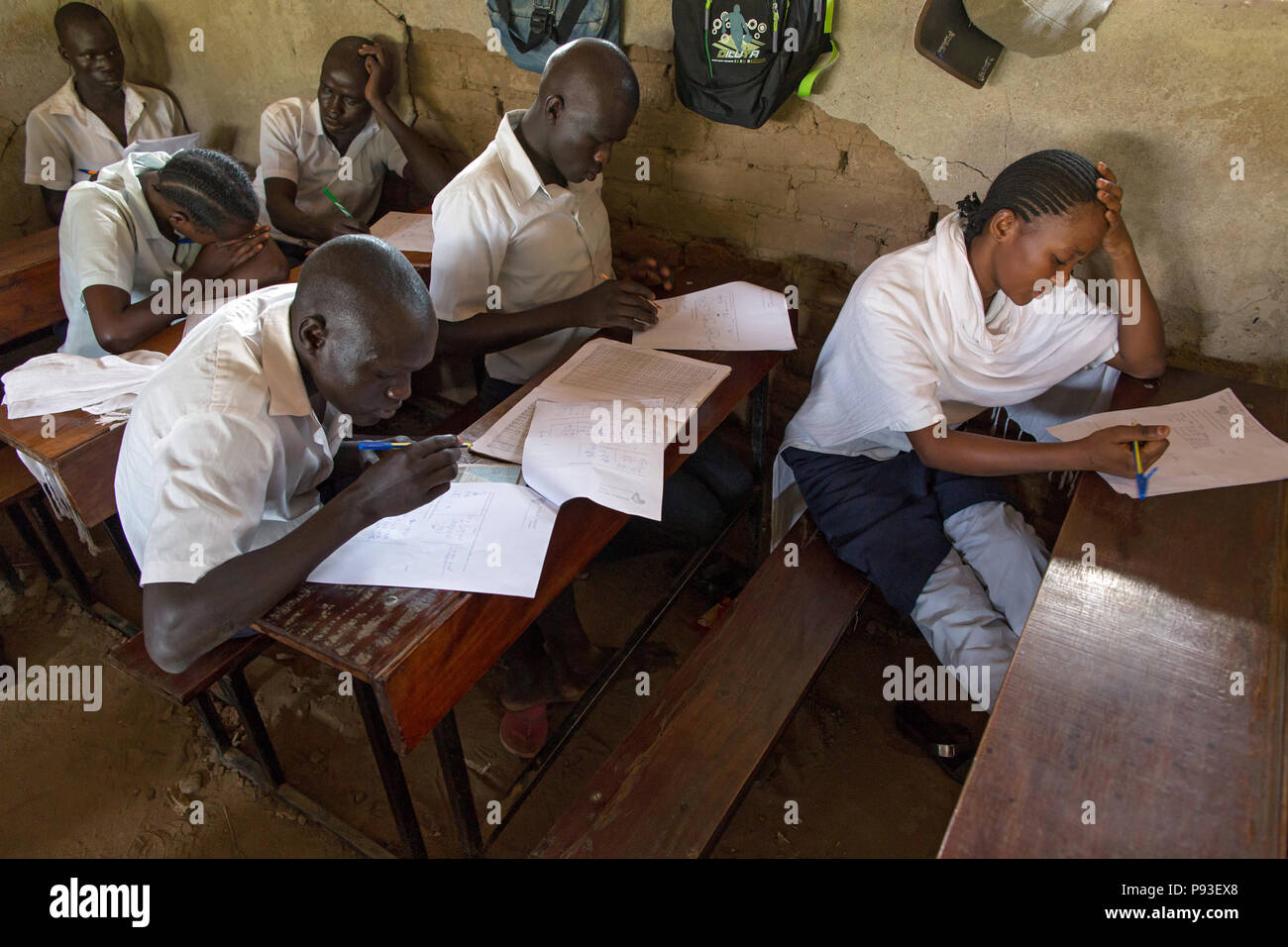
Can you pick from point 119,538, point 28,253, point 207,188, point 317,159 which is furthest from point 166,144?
point 119,538

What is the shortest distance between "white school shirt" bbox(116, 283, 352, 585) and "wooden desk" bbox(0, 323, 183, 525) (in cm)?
44

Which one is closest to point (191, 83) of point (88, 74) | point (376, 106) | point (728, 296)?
point (88, 74)

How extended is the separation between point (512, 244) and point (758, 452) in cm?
98

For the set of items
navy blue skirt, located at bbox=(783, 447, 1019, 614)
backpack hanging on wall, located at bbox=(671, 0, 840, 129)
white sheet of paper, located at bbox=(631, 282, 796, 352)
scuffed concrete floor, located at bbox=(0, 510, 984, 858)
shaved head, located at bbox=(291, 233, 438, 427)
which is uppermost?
backpack hanging on wall, located at bbox=(671, 0, 840, 129)

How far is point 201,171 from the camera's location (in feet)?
6.61

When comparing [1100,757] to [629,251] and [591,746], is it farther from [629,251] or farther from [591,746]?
[629,251]

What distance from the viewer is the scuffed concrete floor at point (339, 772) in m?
1.98

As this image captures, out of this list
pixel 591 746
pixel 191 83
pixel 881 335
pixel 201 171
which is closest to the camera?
pixel 881 335

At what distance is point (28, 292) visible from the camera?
8.37 ft

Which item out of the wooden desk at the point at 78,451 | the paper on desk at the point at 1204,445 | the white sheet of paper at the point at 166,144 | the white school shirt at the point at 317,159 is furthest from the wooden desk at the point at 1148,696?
the white sheet of paper at the point at 166,144

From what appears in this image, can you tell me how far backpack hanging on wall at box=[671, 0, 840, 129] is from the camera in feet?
7.07

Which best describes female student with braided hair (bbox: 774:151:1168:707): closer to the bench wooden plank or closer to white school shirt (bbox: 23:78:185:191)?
the bench wooden plank

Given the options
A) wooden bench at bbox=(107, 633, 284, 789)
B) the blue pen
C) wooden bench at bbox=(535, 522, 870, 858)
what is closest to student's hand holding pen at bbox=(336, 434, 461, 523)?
the blue pen
